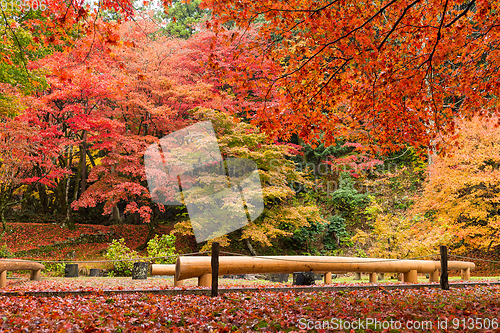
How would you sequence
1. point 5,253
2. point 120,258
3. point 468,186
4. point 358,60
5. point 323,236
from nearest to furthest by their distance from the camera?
point 358,60
point 120,258
point 468,186
point 5,253
point 323,236

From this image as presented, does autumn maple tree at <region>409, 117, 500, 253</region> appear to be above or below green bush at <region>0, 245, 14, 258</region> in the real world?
above

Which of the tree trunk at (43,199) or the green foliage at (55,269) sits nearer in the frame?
the green foliage at (55,269)

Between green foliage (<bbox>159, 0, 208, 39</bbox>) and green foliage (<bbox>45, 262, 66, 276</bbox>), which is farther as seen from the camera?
green foliage (<bbox>159, 0, 208, 39</bbox>)

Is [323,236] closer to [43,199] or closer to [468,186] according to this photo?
[468,186]

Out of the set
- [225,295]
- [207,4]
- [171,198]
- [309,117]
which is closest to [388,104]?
[309,117]

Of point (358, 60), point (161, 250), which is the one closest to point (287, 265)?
point (358, 60)

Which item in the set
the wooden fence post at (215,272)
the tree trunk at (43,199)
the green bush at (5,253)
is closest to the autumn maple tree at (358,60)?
the wooden fence post at (215,272)

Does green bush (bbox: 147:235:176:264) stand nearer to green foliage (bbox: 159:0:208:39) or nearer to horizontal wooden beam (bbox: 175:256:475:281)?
horizontal wooden beam (bbox: 175:256:475:281)

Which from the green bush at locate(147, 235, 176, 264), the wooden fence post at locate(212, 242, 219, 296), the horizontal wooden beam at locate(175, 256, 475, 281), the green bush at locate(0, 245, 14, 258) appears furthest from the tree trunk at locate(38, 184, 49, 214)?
the wooden fence post at locate(212, 242, 219, 296)

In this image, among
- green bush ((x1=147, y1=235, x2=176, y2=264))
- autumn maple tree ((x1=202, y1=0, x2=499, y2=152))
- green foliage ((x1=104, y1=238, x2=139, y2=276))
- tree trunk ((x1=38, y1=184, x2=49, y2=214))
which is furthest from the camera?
tree trunk ((x1=38, y1=184, x2=49, y2=214))

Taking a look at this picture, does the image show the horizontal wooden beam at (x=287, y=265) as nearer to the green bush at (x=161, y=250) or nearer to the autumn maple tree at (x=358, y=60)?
the autumn maple tree at (x=358, y=60)

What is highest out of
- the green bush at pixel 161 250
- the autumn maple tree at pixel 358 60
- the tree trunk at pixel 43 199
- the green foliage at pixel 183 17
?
the green foliage at pixel 183 17

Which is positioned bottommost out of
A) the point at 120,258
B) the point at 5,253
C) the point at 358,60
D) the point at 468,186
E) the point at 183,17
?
the point at 5,253

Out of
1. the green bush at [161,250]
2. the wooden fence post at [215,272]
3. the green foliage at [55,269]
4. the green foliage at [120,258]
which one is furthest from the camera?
the green bush at [161,250]
